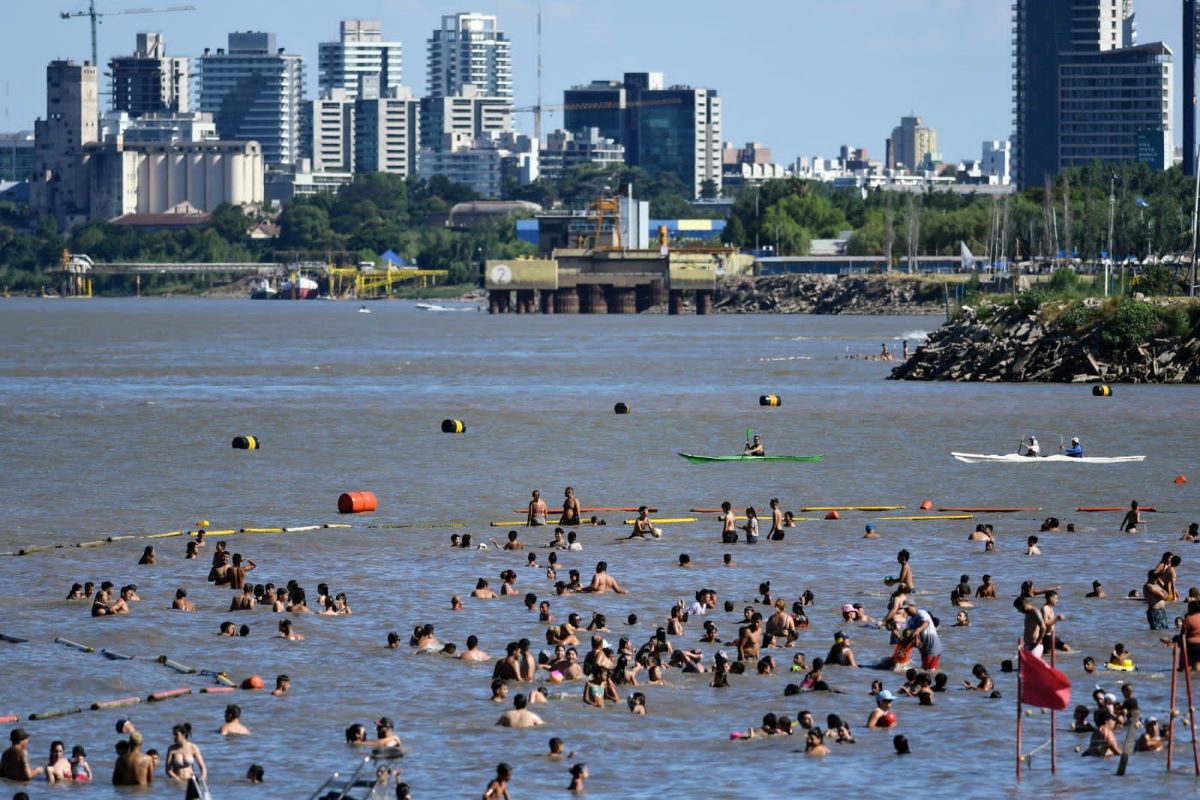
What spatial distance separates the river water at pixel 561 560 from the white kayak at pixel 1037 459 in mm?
940

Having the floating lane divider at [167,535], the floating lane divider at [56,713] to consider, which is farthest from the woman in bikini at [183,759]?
the floating lane divider at [167,535]

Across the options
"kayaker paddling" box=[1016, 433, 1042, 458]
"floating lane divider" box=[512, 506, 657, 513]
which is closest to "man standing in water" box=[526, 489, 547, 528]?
"floating lane divider" box=[512, 506, 657, 513]

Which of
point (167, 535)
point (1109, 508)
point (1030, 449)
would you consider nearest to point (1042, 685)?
point (167, 535)

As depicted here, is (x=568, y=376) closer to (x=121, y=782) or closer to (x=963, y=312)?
(x=963, y=312)

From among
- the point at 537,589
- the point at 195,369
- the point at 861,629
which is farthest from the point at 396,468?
the point at 195,369

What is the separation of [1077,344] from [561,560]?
256 ft

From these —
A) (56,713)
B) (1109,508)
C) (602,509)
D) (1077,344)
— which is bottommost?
(56,713)

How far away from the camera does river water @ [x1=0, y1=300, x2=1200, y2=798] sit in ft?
131

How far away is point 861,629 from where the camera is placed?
50000 millimetres

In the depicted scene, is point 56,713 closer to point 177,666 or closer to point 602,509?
point 177,666

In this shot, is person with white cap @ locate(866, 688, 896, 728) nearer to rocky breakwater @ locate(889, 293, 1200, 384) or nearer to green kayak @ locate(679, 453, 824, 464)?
green kayak @ locate(679, 453, 824, 464)

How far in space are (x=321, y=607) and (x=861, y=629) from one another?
12624 millimetres

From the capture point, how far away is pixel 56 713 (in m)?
42.6

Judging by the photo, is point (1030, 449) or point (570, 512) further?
point (1030, 449)
